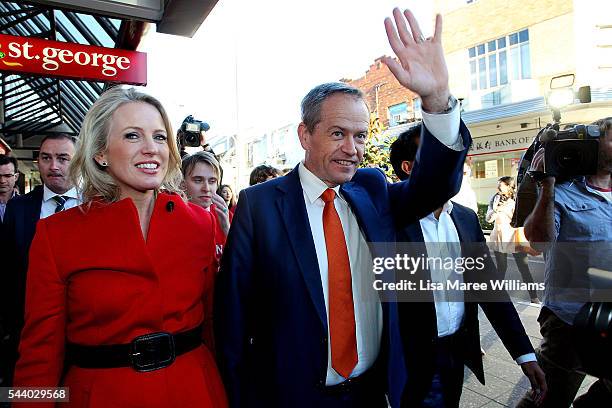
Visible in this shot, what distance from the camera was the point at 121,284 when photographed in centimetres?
149

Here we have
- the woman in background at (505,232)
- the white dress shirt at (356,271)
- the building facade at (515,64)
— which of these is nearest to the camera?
the white dress shirt at (356,271)

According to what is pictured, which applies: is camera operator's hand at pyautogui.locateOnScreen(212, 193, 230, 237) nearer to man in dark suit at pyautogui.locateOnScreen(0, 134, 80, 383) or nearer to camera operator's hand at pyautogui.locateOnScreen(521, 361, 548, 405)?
man in dark suit at pyautogui.locateOnScreen(0, 134, 80, 383)

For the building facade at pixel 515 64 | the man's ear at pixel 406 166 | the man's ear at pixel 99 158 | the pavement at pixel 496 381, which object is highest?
the building facade at pixel 515 64

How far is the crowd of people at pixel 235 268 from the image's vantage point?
57.4 inches

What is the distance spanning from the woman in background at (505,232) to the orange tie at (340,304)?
5.66 m

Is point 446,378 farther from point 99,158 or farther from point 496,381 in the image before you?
point 99,158

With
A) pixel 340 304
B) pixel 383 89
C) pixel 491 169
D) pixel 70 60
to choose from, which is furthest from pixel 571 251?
pixel 383 89

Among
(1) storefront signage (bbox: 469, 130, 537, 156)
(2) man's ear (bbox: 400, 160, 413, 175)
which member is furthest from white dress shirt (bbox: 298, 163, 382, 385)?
(1) storefront signage (bbox: 469, 130, 537, 156)

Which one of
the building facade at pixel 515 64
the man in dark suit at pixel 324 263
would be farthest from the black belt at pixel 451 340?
the building facade at pixel 515 64

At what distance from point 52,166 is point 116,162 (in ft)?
6.07

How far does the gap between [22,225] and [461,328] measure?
280 cm

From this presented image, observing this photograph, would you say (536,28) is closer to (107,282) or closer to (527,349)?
(527,349)

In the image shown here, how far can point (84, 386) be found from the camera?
144cm

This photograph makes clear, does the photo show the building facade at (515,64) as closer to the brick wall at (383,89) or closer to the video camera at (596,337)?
the brick wall at (383,89)
